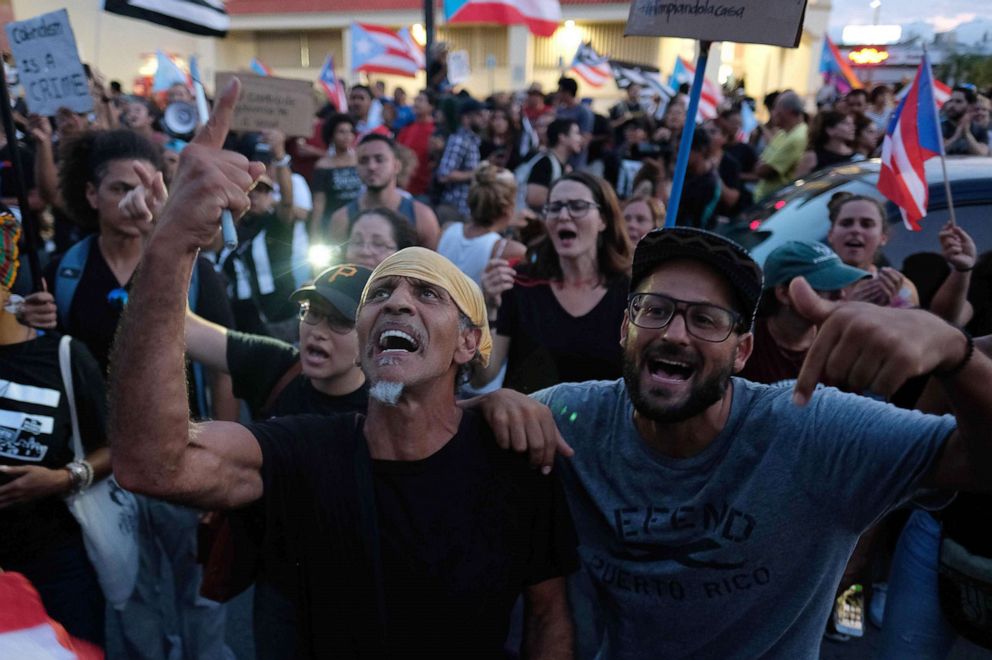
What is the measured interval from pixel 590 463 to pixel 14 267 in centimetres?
194

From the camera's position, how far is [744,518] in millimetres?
1792

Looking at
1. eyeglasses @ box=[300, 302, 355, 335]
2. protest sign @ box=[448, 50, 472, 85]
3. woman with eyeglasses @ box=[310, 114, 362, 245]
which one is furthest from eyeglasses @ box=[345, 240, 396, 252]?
protest sign @ box=[448, 50, 472, 85]

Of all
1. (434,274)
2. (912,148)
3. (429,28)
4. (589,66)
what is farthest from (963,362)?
(589,66)

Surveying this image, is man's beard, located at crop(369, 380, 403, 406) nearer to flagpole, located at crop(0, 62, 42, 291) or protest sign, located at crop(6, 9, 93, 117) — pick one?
flagpole, located at crop(0, 62, 42, 291)

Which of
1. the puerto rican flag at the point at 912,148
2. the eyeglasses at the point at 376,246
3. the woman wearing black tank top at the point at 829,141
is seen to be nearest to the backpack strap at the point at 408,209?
the eyeglasses at the point at 376,246

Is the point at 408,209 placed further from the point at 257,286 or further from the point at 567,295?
the point at 567,295

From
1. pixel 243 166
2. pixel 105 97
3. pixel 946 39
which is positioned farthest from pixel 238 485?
pixel 946 39

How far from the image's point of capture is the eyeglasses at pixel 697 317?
73.4 inches

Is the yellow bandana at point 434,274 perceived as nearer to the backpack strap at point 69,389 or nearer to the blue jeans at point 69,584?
the backpack strap at point 69,389

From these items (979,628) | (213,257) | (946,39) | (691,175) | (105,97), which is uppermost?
(946,39)

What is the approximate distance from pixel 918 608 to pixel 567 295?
1821 millimetres

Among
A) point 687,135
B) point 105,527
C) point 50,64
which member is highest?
point 50,64

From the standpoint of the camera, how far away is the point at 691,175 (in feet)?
24.0

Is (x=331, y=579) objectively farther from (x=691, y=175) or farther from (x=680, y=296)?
(x=691, y=175)
